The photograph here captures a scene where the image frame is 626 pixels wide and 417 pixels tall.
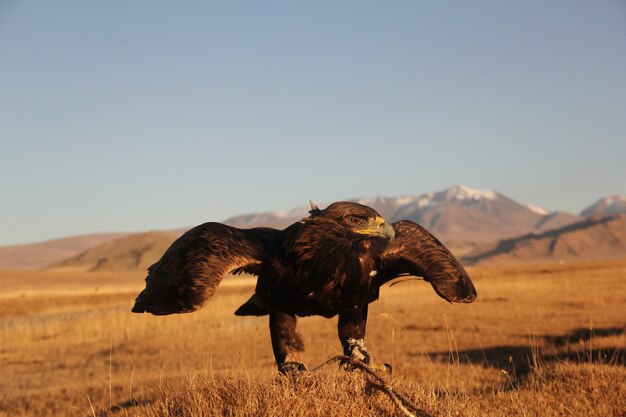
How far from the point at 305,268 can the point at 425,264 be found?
1205 millimetres

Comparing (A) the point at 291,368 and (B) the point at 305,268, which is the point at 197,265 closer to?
(B) the point at 305,268

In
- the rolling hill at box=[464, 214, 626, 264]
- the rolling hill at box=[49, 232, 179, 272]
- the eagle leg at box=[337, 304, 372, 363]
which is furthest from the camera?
the rolling hill at box=[464, 214, 626, 264]

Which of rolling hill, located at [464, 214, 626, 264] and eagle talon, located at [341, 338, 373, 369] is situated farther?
rolling hill, located at [464, 214, 626, 264]

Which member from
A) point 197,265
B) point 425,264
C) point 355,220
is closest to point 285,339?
point 197,265

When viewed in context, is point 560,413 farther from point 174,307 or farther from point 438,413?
point 174,307

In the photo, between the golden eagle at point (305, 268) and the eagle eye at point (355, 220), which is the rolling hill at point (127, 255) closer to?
the golden eagle at point (305, 268)

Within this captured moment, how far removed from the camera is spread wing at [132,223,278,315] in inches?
203

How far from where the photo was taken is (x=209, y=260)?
5.41 m

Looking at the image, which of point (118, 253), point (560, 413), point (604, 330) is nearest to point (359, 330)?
point (560, 413)

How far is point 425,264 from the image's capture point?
19.3 ft

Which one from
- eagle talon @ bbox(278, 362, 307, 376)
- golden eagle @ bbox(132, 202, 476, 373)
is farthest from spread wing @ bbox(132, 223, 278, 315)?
eagle talon @ bbox(278, 362, 307, 376)

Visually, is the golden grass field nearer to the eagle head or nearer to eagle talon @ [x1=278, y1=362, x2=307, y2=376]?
eagle talon @ [x1=278, y1=362, x2=307, y2=376]

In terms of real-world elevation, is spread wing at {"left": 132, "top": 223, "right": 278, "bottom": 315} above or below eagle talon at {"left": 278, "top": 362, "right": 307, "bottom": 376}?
above

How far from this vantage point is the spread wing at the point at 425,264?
18.8 ft
